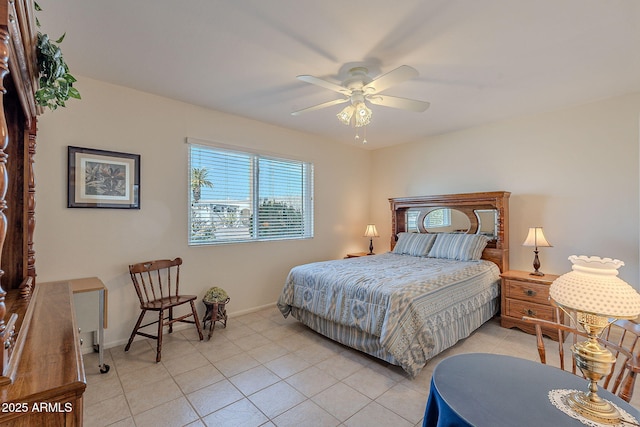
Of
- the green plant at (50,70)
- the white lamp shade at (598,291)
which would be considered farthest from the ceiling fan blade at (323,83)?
the white lamp shade at (598,291)

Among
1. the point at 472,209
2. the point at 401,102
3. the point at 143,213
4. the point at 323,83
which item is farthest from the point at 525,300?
the point at 143,213

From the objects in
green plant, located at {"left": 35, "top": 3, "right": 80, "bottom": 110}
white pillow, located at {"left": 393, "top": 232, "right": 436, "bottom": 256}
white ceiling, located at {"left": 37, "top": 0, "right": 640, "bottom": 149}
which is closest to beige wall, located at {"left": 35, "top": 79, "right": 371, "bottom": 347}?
white ceiling, located at {"left": 37, "top": 0, "right": 640, "bottom": 149}

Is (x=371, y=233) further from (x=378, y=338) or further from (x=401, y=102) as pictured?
(x=401, y=102)

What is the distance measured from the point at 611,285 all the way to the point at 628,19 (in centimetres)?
204

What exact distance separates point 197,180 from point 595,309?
3.50 meters

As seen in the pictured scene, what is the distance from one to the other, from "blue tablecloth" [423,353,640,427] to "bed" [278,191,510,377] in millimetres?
1076

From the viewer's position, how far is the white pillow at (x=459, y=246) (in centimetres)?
376

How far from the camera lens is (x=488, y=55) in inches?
90.3

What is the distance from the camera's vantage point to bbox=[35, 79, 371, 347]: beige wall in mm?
2580

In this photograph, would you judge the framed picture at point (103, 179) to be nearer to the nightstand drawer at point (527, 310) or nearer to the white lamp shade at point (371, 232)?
the white lamp shade at point (371, 232)

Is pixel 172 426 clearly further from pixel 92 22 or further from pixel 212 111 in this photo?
pixel 212 111

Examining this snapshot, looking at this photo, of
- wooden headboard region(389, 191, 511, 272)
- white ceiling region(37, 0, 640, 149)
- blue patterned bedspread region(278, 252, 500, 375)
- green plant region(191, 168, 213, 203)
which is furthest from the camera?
wooden headboard region(389, 191, 511, 272)

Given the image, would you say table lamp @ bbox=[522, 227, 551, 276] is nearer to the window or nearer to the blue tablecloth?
the blue tablecloth

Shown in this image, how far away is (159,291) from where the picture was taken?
3152 millimetres
